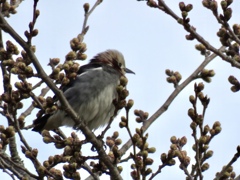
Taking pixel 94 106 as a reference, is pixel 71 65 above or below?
below

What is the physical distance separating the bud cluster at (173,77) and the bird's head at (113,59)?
2462 mm

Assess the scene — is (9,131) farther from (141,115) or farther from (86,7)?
(86,7)

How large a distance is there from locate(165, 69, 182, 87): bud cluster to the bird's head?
96.9 inches

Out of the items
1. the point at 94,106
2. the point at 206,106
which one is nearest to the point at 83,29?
the point at 94,106

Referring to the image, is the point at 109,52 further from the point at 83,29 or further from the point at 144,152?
the point at 144,152

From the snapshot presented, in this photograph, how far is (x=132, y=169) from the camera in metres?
3.89

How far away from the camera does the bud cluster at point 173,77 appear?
4.90 m

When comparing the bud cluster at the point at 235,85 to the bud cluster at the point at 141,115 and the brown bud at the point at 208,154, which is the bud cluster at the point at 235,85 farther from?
the bud cluster at the point at 141,115

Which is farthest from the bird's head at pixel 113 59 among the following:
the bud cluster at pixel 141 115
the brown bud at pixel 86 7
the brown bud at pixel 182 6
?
the brown bud at pixel 182 6

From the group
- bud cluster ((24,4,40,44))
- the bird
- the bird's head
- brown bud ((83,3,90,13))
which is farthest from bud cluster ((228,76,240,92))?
the bird's head

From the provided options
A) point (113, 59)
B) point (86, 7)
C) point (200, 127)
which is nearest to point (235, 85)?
point (200, 127)

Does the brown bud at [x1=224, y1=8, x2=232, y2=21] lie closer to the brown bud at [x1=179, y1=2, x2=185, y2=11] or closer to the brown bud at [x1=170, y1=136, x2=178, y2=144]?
the brown bud at [x1=179, y1=2, x2=185, y2=11]

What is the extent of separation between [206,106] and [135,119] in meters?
1.03

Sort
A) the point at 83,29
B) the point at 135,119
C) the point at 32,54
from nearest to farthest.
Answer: the point at 32,54 < the point at 135,119 < the point at 83,29
